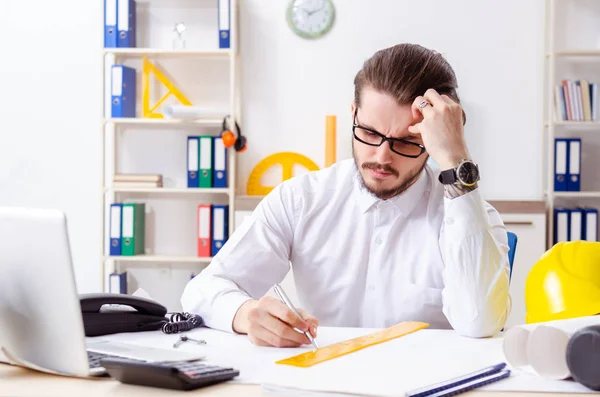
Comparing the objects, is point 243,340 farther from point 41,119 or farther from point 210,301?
point 41,119

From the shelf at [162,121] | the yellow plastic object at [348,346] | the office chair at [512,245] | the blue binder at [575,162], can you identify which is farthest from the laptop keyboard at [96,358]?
the blue binder at [575,162]

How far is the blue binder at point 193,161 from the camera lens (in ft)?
12.9

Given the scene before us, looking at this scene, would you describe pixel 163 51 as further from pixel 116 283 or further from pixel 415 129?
pixel 415 129

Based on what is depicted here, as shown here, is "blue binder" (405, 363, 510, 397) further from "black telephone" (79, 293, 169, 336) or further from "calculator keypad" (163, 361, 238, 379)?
"black telephone" (79, 293, 169, 336)

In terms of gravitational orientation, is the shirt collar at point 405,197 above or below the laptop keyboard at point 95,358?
above

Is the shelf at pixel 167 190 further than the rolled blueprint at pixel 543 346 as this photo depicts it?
Yes

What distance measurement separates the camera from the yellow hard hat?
1.49 meters

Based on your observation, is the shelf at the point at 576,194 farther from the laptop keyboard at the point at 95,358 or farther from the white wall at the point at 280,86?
the laptop keyboard at the point at 95,358

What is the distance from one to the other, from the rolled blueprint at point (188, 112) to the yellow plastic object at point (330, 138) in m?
0.58

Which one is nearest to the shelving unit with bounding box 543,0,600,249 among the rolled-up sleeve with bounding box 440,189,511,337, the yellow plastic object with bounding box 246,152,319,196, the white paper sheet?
the yellow plastic object with bounding box 246,152,319,196

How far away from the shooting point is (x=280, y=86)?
13.5ft

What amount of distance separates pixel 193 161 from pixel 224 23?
738 millimetres

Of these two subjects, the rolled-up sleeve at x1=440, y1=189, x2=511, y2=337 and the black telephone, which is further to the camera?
the rolled-up sleeve at x1=440, y1=189, x2=511, y2=337

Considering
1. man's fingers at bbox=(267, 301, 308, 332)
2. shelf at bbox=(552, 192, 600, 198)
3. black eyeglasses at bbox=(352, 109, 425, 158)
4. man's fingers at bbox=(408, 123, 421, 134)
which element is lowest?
man's fingers at bbox=(267, 301, 308, 332)
